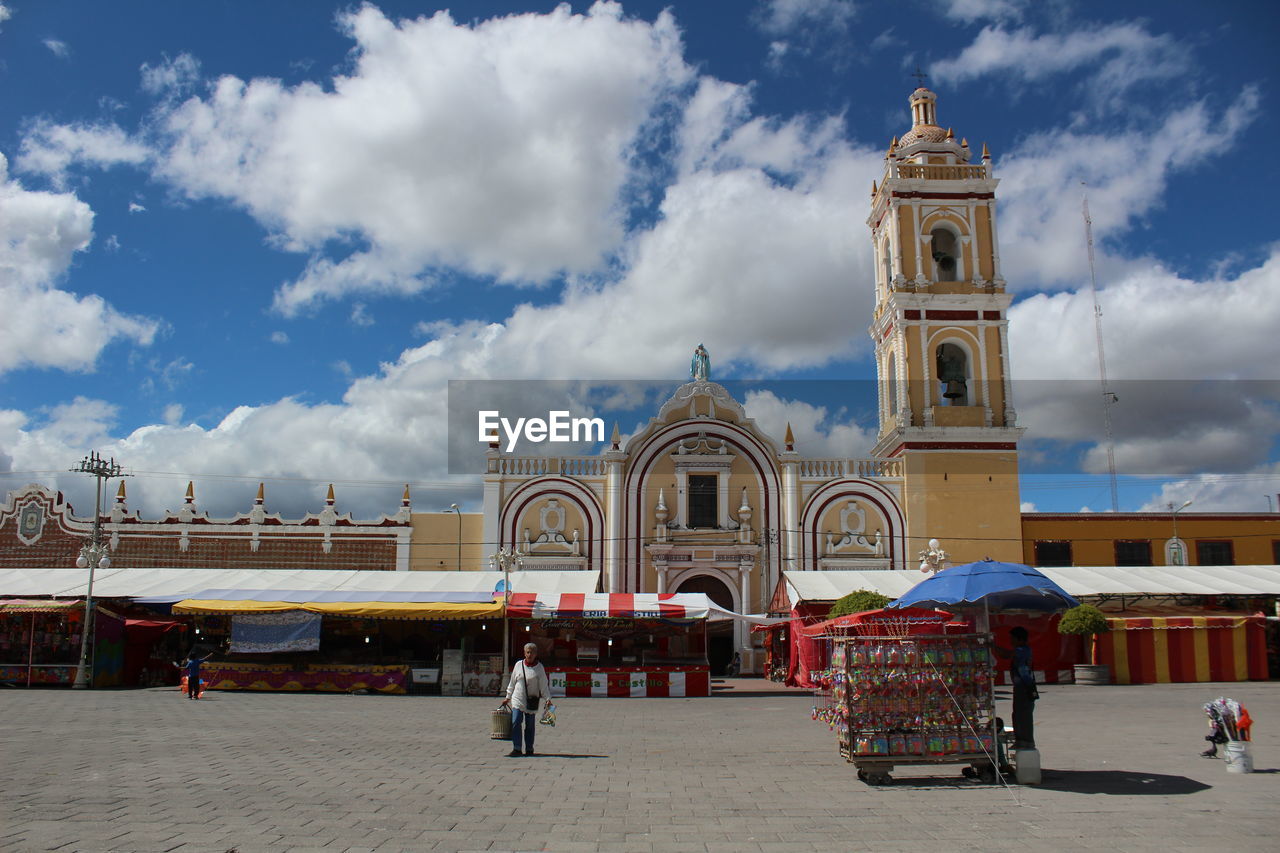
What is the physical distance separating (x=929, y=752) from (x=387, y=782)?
17.3ft

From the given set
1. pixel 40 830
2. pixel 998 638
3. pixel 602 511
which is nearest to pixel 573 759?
pixel 40 830

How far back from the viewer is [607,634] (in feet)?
84.9

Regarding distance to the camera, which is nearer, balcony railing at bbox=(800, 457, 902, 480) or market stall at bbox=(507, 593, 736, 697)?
market stall at bbox=(507, 593, 736, 697)

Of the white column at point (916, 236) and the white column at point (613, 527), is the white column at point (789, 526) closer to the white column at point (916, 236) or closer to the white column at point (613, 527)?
the white column at point (613, 527)

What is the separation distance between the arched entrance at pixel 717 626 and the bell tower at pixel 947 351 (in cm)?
630

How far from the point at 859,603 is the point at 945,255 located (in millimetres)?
15866

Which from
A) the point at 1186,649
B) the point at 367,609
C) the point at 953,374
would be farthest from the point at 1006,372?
the point at 367,609

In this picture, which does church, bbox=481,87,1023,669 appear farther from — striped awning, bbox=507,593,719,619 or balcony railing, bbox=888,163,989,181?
striped awning, bbox=507,593,719,619

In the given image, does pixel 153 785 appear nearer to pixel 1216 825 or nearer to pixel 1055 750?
pixel 1216 825

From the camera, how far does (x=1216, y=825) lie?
301 inches

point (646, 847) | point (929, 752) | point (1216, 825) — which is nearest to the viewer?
point (646, 847)

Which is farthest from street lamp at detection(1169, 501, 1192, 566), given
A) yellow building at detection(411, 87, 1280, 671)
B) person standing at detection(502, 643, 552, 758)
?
person standing at detection(502, 643, 552, 758)

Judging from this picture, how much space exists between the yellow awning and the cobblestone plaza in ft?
23.3

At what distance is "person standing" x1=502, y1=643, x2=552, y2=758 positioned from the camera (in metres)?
11.6
